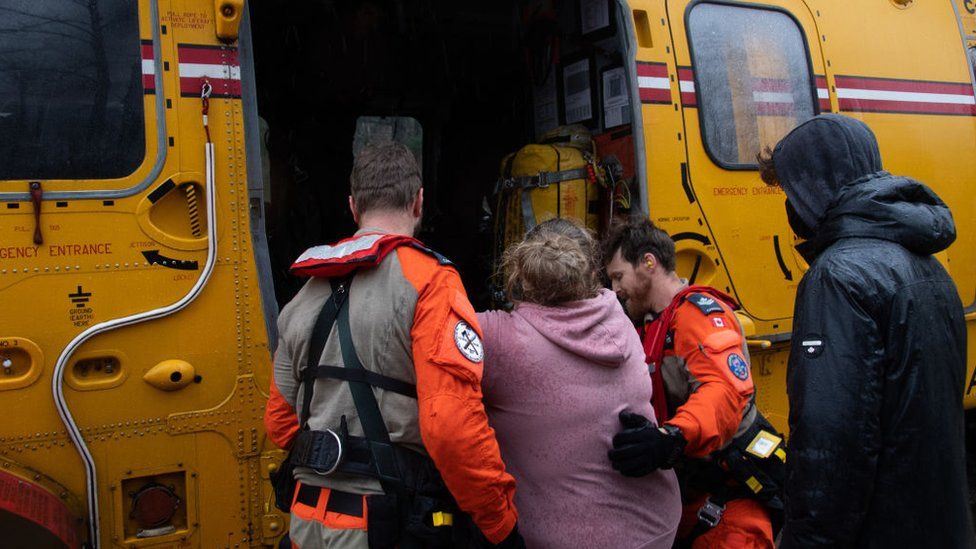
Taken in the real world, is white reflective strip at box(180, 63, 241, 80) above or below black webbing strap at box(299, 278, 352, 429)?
above

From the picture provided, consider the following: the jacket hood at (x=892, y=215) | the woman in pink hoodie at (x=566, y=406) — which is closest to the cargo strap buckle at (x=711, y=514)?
the woman in pink hoodie at (x=566, y=406)

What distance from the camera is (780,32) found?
399 centimetres

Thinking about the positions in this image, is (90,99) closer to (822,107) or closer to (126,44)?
(126,44)

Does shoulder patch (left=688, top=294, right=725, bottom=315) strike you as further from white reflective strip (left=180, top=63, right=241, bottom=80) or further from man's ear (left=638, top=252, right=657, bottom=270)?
white reflective strip (left=180, top=63, right=241, bottom=80)

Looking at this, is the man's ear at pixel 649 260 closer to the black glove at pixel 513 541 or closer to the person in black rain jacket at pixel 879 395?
the person in black rain jacket at pixel 879 395

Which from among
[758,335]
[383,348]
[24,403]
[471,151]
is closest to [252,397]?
[24,403]

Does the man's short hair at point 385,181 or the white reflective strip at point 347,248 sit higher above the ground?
the man's short hair at point 385,181

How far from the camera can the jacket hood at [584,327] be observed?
2.02 meters

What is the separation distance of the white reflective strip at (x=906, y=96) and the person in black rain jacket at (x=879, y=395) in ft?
8.44

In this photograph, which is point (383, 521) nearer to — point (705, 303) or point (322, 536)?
point (322, 536)

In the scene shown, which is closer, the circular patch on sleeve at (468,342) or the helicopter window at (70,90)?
the circular patch on sleeve at (468,342)

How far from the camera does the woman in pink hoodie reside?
2.01 m

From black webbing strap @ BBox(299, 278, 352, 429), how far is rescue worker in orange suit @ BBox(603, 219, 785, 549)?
99 cm

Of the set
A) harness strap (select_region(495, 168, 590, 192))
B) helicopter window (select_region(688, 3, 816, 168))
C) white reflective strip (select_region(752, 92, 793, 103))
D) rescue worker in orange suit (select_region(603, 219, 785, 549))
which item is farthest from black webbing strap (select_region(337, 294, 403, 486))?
white reflective strip (select_region(752, 92, 793, 103))
